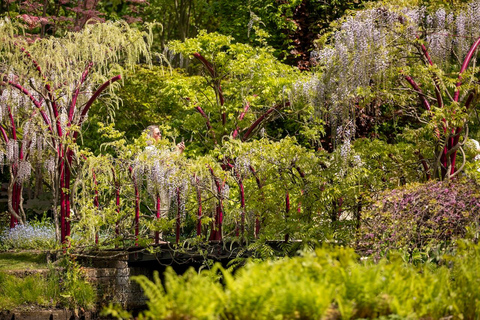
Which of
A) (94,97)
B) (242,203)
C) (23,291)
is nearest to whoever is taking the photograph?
(242,203)

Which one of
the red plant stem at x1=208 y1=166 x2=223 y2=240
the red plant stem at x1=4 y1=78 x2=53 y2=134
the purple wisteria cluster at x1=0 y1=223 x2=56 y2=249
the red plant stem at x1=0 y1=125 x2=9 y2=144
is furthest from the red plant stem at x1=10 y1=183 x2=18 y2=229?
the red plant stem at x1=208 y1=166 x2=223 y2=240

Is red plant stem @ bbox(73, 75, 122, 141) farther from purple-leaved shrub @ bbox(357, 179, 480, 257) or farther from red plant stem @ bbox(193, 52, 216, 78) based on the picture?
purple-leaved shrub @ bbox(357, 179, 480, 257)

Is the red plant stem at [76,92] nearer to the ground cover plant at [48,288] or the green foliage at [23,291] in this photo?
the ground cover plant at [48,288]

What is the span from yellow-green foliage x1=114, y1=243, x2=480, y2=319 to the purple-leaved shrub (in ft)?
9.61

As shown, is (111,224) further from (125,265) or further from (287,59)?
(287,59)

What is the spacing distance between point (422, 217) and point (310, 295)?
3967 millimetres

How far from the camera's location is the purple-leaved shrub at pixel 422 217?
673 centimetres

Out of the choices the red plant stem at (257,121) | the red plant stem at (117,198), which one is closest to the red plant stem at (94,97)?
the red plant stem at (117,198)

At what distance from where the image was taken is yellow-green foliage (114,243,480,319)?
10.3ft

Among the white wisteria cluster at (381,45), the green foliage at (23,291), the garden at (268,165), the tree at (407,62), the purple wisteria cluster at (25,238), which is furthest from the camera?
the purple wisteria cluster at (25,238)

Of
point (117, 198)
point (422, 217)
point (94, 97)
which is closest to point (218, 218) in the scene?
point (117, 198)

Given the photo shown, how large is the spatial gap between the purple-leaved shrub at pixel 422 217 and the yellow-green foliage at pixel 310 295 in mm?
2929

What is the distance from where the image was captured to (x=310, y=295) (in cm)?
315

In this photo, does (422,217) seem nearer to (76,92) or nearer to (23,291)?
(76,92)
